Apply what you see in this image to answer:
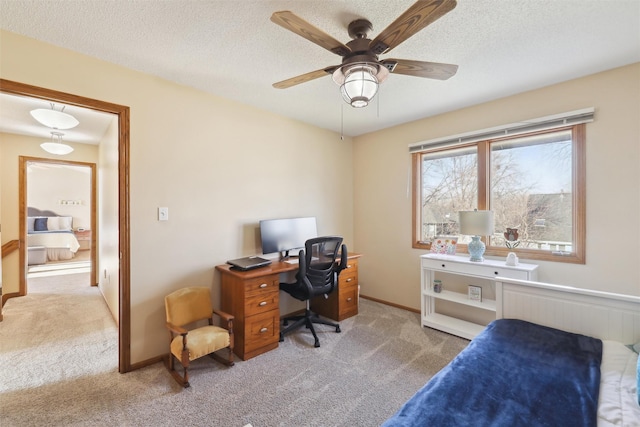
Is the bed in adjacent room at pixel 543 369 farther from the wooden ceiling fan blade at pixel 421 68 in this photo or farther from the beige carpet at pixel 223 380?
the wooden ceiling fan blade at pixel 421 68

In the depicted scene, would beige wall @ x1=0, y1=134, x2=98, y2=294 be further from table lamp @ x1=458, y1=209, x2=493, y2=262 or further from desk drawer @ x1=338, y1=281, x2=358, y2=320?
table lamp @ x1=458, y1=209, x2=493, y2=262

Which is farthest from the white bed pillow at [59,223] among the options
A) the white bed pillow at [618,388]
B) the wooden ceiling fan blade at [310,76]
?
the white bed pillow at [618,388]

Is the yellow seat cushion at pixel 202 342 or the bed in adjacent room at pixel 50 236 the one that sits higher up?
the bed in adjacent room at pixel 50 236

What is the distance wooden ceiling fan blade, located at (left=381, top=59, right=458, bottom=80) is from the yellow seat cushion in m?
2.35

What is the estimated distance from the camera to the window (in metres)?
2.56

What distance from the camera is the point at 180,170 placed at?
2586 millimetres

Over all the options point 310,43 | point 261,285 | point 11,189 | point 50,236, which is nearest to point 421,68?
point 310,43

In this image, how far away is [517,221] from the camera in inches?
114

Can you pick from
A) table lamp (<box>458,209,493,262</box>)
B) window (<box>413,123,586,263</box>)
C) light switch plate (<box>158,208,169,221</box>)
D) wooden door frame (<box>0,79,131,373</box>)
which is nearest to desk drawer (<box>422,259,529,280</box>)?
table lamp (<box>458,209,493,262</box>)

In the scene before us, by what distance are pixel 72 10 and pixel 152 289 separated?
2049 mm

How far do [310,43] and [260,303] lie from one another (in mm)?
2212

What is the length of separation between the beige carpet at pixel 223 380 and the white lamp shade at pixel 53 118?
7.22ft

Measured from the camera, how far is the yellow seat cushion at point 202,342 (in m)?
2.09

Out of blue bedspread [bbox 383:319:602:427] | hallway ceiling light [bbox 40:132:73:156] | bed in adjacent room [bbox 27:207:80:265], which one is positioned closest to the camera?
blue bedspread [bbox 383:319:602:427]
